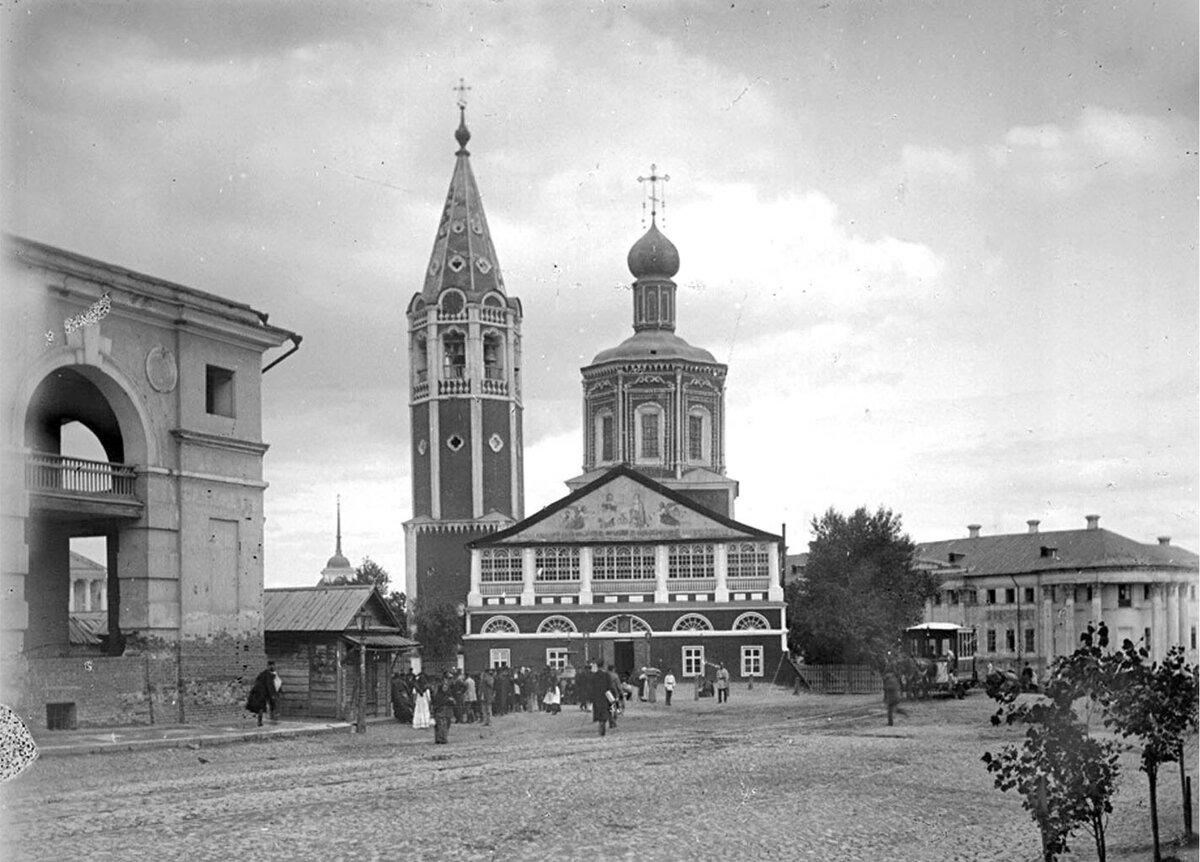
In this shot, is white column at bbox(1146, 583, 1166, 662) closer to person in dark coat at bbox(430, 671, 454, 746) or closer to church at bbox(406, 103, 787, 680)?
church at bbox(406, 103, 787, 680)

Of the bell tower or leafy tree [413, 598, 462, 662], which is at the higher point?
the bell tower

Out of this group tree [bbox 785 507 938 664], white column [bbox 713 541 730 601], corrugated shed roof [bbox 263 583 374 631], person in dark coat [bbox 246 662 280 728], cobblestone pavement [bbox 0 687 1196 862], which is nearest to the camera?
cobblestone pavement [bbox 0 687 1196 862]

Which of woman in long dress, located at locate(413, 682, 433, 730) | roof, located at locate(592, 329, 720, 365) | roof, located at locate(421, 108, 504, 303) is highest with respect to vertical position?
roof, located at locate(592, 329, 720, 365)

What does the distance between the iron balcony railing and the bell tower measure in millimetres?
3934

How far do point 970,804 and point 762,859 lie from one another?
3784 mm

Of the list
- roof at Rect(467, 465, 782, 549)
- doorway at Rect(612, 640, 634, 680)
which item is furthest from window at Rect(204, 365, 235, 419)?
doorway at Rect(612, 640, 634, 680)

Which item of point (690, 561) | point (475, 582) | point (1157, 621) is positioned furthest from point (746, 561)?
point (1157, 621)

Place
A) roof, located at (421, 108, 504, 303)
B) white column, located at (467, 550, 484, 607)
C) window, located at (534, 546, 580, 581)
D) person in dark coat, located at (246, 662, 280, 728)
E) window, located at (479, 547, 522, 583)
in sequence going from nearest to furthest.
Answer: roof, located at (421, 108, 504, 303), person in dark coat, located at (246, 662, 280, 728), white column, located at (467, 550, 484, 607), window, located at (479, 547, 522, 583), window, located at (534, 546, 580, 581)

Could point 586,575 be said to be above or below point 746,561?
below

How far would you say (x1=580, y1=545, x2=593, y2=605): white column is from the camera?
40.7m

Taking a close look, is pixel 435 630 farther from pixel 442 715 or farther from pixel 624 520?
pixel 442 715

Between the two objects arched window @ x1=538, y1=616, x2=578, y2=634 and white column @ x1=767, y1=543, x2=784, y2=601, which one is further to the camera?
white column @ x1=767, y1=543, x2=784, y2=601

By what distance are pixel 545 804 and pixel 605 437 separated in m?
37.1

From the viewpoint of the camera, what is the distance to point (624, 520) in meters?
42.0
